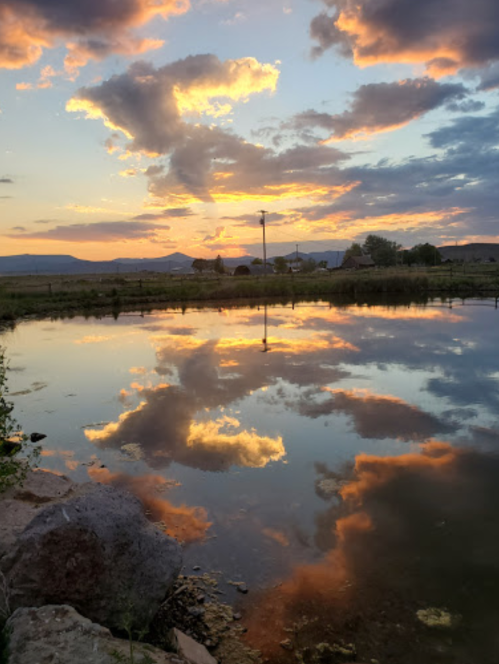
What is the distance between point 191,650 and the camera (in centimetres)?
415

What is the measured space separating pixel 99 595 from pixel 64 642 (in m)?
0.60

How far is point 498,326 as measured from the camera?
76.9 feet

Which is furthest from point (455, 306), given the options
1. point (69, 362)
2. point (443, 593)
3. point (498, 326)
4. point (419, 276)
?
point (443, 593)

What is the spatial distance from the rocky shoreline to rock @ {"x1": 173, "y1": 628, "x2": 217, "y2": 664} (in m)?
0.01

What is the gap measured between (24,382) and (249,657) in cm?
1282

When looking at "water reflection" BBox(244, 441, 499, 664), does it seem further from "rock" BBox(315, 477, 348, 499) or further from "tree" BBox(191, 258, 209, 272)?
"tree" BBox(191, 258, 209, 272)

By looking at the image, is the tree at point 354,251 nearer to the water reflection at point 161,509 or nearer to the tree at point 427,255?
the tree at point 427,255

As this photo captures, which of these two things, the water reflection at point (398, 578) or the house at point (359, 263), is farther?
the house at point (359, 263)

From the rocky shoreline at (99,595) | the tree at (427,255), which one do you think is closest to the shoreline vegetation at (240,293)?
the rocky shoreline at (99,595)

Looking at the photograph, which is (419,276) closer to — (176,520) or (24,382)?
(24,382)

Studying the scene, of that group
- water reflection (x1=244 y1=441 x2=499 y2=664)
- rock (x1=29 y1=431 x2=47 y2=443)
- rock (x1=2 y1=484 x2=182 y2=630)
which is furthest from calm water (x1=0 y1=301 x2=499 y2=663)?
rock (x1=2 y1=484 x2=182 y2=630)

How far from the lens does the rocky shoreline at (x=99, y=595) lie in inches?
137

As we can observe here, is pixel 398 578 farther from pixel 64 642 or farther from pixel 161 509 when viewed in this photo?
pixel 64 642

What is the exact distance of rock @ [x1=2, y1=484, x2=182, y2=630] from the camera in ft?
12.7
